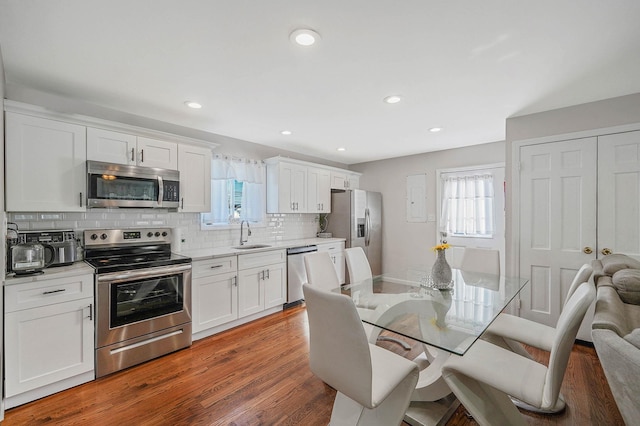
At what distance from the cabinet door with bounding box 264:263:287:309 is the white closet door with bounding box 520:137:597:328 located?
283 cm

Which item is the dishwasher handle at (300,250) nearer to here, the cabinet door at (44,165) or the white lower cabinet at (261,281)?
the white lower cabinet at (261,281)

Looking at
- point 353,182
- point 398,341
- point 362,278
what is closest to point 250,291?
point 362,278

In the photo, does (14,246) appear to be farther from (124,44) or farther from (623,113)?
(623,113)

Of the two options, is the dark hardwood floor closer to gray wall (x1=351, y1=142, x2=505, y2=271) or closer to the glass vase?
the glass vase

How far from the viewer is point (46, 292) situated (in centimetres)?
208

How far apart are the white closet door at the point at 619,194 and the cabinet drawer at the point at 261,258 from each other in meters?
3.43

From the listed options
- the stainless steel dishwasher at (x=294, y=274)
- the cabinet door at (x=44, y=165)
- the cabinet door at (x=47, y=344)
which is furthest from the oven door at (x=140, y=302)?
the stainless steel dishwasher at (x=294, y=274)

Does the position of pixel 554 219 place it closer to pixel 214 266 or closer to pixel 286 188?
pixel 286 188

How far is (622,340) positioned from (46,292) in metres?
3.24

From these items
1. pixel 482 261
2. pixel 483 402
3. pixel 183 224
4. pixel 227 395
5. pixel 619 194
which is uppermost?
pixel 619 194

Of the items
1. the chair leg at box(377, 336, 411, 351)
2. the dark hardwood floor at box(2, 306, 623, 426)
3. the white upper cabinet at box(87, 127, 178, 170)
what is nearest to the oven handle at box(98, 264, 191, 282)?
the dark hardwood floor at box(2, 306, 623, 426)

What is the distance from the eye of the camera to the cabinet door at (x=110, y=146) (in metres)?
2.57

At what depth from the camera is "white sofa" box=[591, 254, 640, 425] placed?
0.90 metres

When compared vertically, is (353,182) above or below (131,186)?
above
